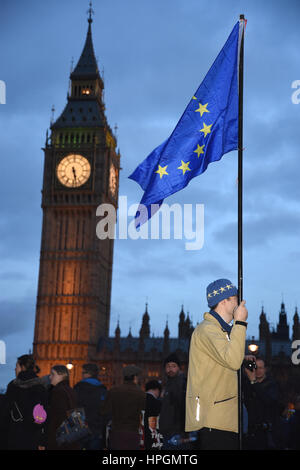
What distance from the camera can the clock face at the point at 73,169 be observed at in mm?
66375

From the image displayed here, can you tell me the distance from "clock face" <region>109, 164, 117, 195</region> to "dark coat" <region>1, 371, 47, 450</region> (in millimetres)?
60500

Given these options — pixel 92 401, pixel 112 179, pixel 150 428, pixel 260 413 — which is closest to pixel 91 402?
pixel 92 401

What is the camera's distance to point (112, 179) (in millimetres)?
70188

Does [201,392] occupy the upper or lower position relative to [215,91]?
lower

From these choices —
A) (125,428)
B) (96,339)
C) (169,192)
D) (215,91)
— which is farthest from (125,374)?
(96,339)

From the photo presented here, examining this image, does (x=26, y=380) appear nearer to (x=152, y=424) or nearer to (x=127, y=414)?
(x=127, y=414)

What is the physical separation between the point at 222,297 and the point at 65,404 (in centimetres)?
396

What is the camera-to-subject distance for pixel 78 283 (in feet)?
214

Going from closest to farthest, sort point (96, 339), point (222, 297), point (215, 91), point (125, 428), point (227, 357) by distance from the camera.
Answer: point (227, 357), point (222, 297), point (215, 91), point (125, 428), point (96, 339)

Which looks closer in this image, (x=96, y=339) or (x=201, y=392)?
(x=201, y=392)

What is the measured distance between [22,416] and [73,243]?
189 ft

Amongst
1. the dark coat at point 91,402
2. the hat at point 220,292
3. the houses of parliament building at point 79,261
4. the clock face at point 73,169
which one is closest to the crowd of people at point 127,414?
the hat at point 220,292

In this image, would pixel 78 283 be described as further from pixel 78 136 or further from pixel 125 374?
pixel 125 374
